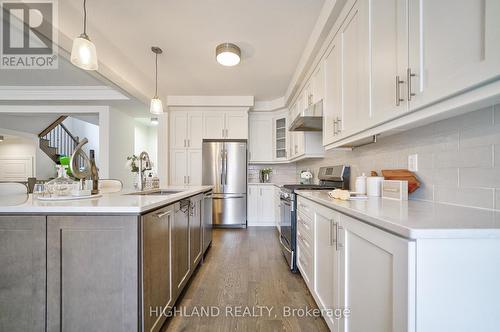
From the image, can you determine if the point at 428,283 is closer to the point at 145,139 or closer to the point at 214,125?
the point at 214,125

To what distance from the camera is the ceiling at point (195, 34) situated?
6.59ft

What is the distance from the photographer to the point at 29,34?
2338mm

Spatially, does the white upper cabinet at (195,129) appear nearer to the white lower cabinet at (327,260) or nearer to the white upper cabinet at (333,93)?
the white upper cabinet at (333,93)

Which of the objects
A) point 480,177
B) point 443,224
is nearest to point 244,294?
point 443,224

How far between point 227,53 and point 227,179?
243cm

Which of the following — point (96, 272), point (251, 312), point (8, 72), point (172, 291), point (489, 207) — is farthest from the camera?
point (8, 72)

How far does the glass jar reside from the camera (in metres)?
1.43

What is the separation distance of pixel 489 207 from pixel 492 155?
228 mm

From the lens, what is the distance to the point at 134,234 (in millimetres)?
1132

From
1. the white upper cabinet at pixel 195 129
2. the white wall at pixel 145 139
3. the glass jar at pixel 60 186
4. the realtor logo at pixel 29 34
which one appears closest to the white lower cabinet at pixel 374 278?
the glass jar at pixel 60 186

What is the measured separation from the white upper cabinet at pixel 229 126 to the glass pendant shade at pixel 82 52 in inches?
112

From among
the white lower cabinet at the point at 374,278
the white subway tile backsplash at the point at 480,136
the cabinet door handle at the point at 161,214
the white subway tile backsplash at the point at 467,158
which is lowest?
the white lower cabinet at the point at 374,278

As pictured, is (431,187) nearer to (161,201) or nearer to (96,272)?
(161,201)

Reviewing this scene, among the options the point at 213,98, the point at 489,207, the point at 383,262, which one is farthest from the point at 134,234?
the point at 213,98
